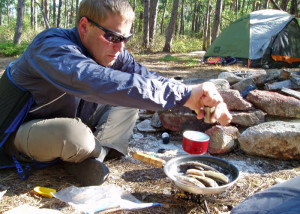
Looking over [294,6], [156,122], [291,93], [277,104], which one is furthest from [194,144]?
[294,6]

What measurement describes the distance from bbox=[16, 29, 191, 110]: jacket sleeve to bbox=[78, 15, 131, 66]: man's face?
0.39m

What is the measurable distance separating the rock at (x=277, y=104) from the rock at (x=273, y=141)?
615 mm

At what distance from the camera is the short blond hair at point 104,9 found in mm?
1854

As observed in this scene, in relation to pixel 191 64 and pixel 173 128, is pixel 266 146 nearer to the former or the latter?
pixel 173 128

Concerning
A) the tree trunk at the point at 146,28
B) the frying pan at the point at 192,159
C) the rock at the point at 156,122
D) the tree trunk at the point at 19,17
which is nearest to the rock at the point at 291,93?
the rock at the point at 156,122

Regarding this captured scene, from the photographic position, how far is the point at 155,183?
231cm

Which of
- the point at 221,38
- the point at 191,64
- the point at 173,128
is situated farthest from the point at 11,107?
the point at 221,38

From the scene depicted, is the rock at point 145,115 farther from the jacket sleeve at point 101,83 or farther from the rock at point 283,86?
the jacket sleeve at point 101,83

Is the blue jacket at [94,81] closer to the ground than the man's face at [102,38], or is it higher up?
closer to the ground

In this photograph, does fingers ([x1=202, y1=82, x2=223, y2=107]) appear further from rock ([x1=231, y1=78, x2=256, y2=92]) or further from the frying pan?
rock ([x1=231, y1=78, x2=256, y2=92])

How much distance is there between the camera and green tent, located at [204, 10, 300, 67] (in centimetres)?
880

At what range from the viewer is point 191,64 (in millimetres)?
9562

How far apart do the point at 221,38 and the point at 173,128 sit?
23.7 ft

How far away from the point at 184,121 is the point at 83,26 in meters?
1.90
